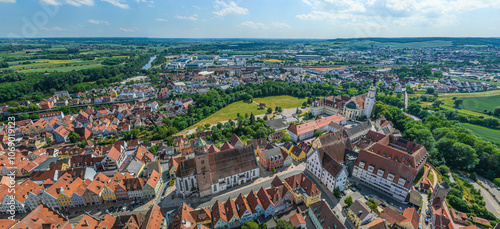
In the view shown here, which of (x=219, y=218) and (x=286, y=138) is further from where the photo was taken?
(x=286, y=138)

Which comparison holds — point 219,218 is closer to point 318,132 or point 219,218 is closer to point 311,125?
point 318,132

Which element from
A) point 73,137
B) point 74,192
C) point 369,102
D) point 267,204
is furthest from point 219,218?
point 369,102

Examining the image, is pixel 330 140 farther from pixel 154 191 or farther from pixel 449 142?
pixel 154 191

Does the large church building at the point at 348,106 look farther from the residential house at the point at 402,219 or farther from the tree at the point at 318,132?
the residential house at the point at 402,219

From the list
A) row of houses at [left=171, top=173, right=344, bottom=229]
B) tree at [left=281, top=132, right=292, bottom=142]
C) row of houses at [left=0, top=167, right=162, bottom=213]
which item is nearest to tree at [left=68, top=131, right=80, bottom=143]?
row of houses at [left=0, top=167, right=162, bottom=213]

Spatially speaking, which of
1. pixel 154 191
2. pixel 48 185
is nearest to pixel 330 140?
pixel 154 191

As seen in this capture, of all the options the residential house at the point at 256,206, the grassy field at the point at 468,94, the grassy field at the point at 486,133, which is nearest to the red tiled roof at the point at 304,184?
the residential house at the point at 256,206

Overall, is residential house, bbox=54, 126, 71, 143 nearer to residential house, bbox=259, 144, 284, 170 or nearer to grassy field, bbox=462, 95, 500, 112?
residential house, bbox=259, 144, 284, 170
